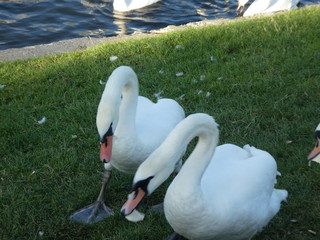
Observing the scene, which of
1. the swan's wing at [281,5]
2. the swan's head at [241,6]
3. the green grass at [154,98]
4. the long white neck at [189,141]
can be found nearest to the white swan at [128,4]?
the swan's head at [241,6]

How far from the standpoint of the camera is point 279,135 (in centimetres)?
436

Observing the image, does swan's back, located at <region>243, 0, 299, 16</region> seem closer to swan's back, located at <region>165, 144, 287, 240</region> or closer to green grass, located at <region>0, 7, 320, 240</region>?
green grass, located at <region>0, 7, 320, 240</region>

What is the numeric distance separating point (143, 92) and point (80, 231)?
205 centimetres

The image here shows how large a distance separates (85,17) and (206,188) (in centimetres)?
750

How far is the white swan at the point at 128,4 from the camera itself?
10109 mm

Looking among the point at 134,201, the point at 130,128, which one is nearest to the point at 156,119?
the point at 130,128

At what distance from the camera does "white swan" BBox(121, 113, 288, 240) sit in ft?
8.32

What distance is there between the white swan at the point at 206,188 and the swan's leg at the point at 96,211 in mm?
808

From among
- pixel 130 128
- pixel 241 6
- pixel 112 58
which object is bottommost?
pixel 241 6

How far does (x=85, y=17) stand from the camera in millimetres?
9883

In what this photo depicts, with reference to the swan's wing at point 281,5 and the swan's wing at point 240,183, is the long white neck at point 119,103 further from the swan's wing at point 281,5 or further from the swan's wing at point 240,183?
the swan's wing at point 281,5

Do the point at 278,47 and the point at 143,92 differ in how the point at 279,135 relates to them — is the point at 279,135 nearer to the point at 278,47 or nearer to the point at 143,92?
the point at 143,92

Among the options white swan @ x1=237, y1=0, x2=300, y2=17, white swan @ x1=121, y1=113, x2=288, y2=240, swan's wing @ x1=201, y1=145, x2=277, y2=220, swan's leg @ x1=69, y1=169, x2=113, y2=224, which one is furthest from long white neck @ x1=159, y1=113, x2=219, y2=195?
white swan @ x1=237, y1=0, x2=300, y2=17

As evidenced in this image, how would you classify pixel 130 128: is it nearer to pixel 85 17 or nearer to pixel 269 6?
pixel 269 6
